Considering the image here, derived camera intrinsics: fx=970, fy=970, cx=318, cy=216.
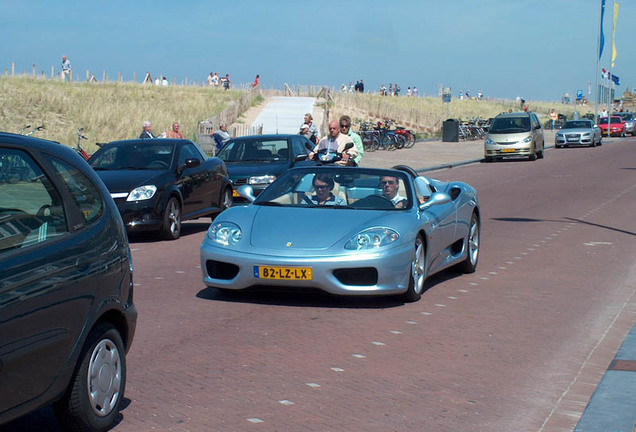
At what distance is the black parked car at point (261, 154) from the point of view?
60.6ft

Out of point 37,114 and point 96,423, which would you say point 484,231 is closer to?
point 96,423

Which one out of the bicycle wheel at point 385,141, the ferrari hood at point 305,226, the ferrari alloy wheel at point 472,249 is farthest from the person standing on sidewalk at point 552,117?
the ferrari hood at point 305,226

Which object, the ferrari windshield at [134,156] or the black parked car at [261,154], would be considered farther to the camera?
the black parked car at [261,154]

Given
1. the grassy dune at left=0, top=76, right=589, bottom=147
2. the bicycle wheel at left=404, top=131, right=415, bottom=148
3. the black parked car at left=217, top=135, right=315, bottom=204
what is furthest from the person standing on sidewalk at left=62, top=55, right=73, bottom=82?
the black parked car at left=217, top=135, right=315, bottom=204

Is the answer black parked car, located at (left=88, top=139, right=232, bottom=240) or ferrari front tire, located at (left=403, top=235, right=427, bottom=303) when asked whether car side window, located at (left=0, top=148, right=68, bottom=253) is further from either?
black parked car, located at (left=88, top=139, right=232, bottom=240)

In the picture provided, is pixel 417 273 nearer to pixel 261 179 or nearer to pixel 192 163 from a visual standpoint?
pixel 192 163

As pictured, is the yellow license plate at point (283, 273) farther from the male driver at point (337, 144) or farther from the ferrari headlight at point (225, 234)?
the male driver at point (337, 144)

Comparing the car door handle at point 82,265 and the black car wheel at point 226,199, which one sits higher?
the car door handle at point 82,265

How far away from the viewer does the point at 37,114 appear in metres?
50.9

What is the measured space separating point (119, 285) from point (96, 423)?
2.39ft

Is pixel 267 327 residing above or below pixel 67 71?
below

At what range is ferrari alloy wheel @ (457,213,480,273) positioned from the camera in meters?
10.9

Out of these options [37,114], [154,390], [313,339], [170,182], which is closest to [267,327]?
[313,339]

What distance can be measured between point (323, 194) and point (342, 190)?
0.63 feet
